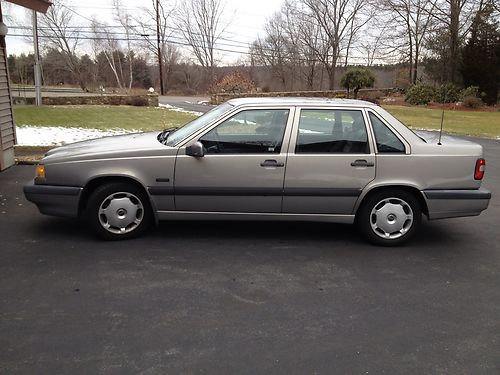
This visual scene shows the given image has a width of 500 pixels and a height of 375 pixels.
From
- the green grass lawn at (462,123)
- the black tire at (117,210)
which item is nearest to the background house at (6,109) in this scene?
the black tire at (117,210)

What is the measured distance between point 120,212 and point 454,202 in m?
3.51

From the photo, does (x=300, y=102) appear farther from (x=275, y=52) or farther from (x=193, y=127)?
(x=275, y=52)

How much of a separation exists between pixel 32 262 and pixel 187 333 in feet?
6.44

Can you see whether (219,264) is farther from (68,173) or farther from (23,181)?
(23,181)

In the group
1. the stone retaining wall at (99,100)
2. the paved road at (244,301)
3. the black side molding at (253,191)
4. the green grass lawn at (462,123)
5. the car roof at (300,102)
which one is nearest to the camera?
the paved road at (244,301)

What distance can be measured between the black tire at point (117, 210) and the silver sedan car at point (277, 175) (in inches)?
0.4

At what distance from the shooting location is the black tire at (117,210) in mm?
4695

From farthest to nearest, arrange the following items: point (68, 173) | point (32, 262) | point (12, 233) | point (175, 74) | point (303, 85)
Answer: point (175, 74)
point (303, 85)
point (12, 233)
point (68, 173)
point (32, 262)

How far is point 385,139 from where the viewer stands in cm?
480

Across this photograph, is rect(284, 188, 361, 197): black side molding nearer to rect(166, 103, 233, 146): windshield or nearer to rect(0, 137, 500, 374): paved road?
rect(0, 137, 500, 374): paved road

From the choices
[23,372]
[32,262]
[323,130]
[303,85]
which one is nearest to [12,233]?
[32,262]

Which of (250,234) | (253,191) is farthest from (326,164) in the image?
(250,234)

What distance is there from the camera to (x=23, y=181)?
736 cm

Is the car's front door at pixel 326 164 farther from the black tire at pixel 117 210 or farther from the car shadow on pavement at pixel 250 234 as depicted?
the black tire at pixel 117 210
